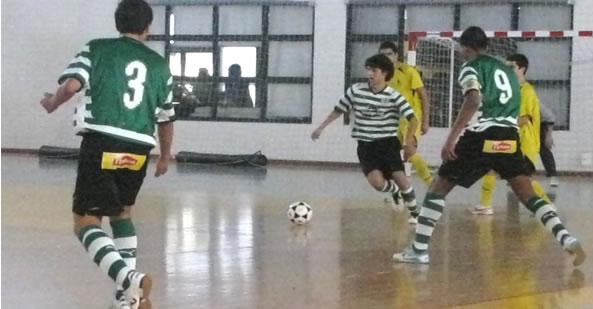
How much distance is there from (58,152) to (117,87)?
49.7ft

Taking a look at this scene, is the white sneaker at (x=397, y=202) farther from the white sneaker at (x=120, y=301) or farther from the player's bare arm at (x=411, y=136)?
the white sneaker at (x=120, y=301)

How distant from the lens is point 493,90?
6.51 m

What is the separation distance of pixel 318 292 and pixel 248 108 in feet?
46.9

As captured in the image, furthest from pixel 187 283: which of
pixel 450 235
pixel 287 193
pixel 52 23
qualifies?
pixel 52 23

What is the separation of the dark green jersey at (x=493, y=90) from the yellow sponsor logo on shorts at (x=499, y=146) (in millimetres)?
112

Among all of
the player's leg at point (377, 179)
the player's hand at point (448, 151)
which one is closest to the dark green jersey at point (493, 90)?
the player's hand at point (448, 151)

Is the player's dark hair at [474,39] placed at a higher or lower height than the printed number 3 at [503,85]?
higher

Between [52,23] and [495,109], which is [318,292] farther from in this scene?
[52,23]

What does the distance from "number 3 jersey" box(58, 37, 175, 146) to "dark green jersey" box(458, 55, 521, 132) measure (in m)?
2.50

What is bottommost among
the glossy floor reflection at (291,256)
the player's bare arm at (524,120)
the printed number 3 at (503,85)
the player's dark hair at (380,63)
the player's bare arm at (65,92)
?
the glossy floor reflection at (291,256)

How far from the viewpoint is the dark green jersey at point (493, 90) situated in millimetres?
6457

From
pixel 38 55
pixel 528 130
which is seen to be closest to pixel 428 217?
pixel 528 130

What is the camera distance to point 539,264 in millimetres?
6691

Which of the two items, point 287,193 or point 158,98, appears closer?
point 158,98
